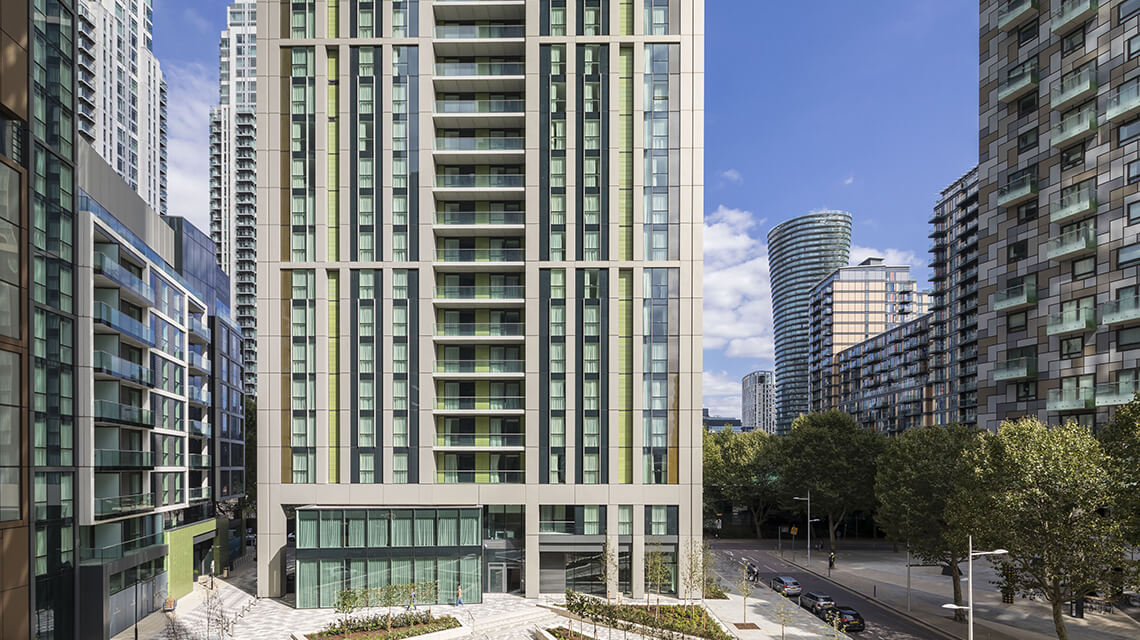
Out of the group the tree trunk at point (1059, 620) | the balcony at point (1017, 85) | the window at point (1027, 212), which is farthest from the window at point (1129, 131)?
the tree trunk at point (1059, 620)

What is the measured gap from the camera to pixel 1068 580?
29.3 m

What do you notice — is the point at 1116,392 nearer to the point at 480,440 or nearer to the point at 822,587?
the point at 822,587

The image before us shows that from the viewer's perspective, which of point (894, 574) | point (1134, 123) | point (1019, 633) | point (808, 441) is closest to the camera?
point (1019, 633)

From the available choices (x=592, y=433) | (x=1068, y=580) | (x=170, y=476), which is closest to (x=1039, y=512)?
(x=1068, y=580)

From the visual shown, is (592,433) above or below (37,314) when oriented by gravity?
below

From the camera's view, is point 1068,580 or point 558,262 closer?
point 1068,580

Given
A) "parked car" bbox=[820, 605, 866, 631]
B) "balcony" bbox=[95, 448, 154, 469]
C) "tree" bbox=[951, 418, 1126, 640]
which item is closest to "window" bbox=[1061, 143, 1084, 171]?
"tree" bbox=[951, 418, 1126, 640]

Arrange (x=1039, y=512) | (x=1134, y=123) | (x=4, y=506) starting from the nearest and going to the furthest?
(x=4, y=506) → (x=1039, y=512) → (x=1134, y=123)

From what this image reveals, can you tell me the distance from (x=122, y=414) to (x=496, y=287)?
24.4 metres

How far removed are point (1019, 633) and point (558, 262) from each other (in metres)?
36.3

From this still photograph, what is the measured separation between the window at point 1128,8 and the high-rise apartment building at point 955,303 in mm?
60699

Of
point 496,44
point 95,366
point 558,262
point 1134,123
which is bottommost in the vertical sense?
point 95,366

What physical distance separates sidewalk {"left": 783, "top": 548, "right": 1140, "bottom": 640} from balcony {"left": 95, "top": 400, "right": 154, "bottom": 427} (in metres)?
49.8

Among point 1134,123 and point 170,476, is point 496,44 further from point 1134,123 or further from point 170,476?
point 1134,123
